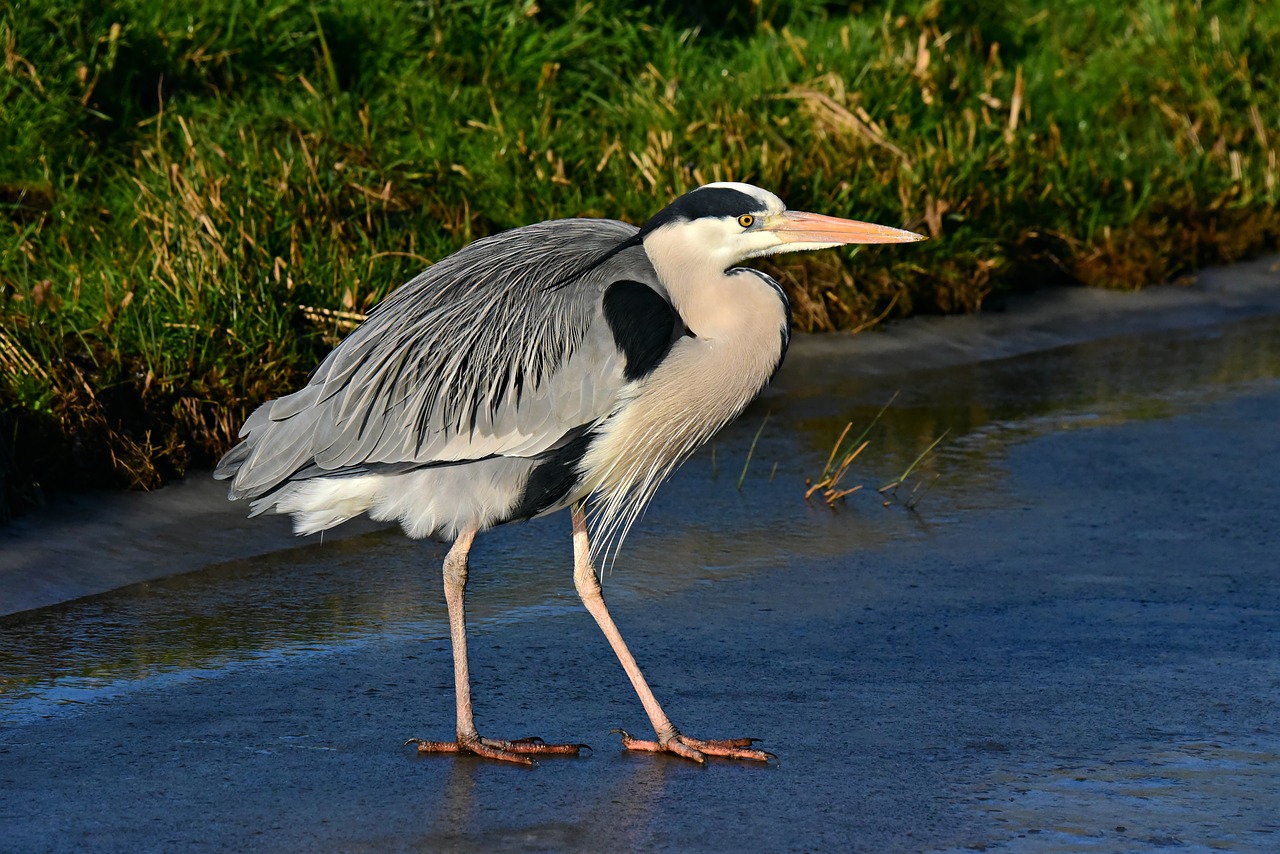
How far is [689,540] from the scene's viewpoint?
19.6 ft

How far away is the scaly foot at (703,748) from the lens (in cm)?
416

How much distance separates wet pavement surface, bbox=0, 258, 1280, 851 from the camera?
383 centimetres

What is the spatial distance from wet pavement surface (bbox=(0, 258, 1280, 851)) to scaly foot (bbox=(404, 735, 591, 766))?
4 cm

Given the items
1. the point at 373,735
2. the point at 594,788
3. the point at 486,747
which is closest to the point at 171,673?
the point at 373,735

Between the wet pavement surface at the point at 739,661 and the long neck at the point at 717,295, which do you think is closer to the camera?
the wet pavement surface at the point at 739,661

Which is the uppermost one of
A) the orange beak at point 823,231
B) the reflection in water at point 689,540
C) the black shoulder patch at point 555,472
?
the orange beak at point 823,231

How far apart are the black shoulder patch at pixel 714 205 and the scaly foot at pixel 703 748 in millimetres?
1291

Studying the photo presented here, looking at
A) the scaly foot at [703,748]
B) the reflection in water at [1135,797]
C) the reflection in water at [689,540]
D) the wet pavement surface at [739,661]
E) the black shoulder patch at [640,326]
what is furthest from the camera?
the reflection in water at [689,540]

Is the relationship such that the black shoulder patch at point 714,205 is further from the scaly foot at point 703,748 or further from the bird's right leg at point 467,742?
the scaly foot at point 703,748

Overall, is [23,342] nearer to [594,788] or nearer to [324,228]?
Answer: [324,228]

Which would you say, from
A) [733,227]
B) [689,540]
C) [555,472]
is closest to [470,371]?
[555,472]

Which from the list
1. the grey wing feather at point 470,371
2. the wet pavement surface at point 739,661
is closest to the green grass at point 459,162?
the wet pavement surface at point 739,661

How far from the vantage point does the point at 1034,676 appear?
4.68 m

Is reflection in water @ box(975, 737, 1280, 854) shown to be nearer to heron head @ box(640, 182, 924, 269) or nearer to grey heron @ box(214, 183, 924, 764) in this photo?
grey heron @ box(214, 183, 924, 764)
